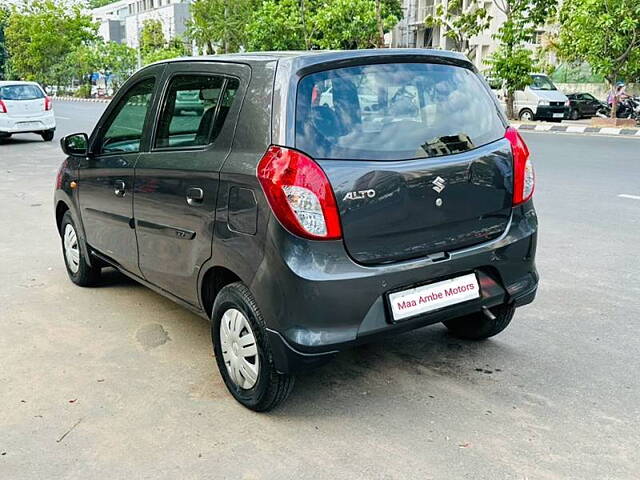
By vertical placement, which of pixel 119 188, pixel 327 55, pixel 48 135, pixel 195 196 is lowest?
A: pixel 48 135

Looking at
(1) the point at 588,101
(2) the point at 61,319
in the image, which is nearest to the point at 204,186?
(2) the point at 61,319

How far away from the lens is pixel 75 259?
554cm

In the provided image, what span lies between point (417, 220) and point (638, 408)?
142 cm

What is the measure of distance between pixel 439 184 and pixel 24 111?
17.2 metres

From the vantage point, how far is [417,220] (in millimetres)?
3240

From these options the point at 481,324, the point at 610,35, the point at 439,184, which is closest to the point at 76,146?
the point at 439,184

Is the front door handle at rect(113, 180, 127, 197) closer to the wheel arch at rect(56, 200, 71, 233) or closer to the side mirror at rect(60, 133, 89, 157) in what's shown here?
the side mirror at rect(60, 133, 89, 157)

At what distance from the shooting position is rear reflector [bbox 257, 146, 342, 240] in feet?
9.84

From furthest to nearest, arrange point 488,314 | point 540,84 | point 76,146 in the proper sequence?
point 540,84 < point 76,146 < point 488,314

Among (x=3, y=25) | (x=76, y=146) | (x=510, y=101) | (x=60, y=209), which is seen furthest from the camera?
(x=3, y=25)

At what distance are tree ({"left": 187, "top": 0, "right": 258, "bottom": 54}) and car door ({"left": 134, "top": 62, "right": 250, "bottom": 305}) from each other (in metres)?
37.5

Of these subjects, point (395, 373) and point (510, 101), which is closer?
point (395, 373)

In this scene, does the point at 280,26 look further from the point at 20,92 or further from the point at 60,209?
the point at 60,209

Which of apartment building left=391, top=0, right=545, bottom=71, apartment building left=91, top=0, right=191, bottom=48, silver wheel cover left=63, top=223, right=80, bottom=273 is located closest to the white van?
apartment building left=391, top=0, right=545, bottom=71
